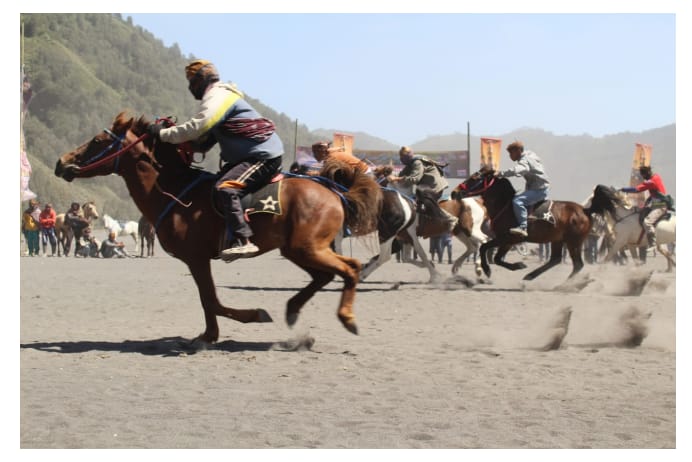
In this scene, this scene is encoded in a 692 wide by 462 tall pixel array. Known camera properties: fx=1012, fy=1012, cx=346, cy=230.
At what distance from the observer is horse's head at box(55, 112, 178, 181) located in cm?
963

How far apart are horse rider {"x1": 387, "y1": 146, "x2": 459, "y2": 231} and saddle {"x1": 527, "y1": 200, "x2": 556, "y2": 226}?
4.38 feet

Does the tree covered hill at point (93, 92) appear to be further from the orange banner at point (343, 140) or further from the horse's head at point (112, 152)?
the horse's head at point (112, 152)

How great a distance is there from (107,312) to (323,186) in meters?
4.42

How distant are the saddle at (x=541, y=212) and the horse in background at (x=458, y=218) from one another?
4.46ft

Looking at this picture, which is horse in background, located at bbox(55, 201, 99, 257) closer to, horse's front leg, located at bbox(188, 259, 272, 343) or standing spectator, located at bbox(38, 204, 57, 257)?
standing spectator, located at bbox(38, 204, 57, 257)

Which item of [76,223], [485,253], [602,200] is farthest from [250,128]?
[76,223]

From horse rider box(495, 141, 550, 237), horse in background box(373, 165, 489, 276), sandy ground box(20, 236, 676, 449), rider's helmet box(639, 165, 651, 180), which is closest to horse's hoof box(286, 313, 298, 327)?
sandy ground box(20, 236, 676, 449)

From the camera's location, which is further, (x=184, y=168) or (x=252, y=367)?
(x=184, y=168)

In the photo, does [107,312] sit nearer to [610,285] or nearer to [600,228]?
[610,285]

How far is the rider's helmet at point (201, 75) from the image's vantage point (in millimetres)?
9336

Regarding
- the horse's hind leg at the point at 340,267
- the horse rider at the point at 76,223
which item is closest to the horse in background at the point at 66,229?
the horse rider at the point at 76,223

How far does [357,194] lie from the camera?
976 cm

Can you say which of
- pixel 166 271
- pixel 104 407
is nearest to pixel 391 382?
pixel 104 407
